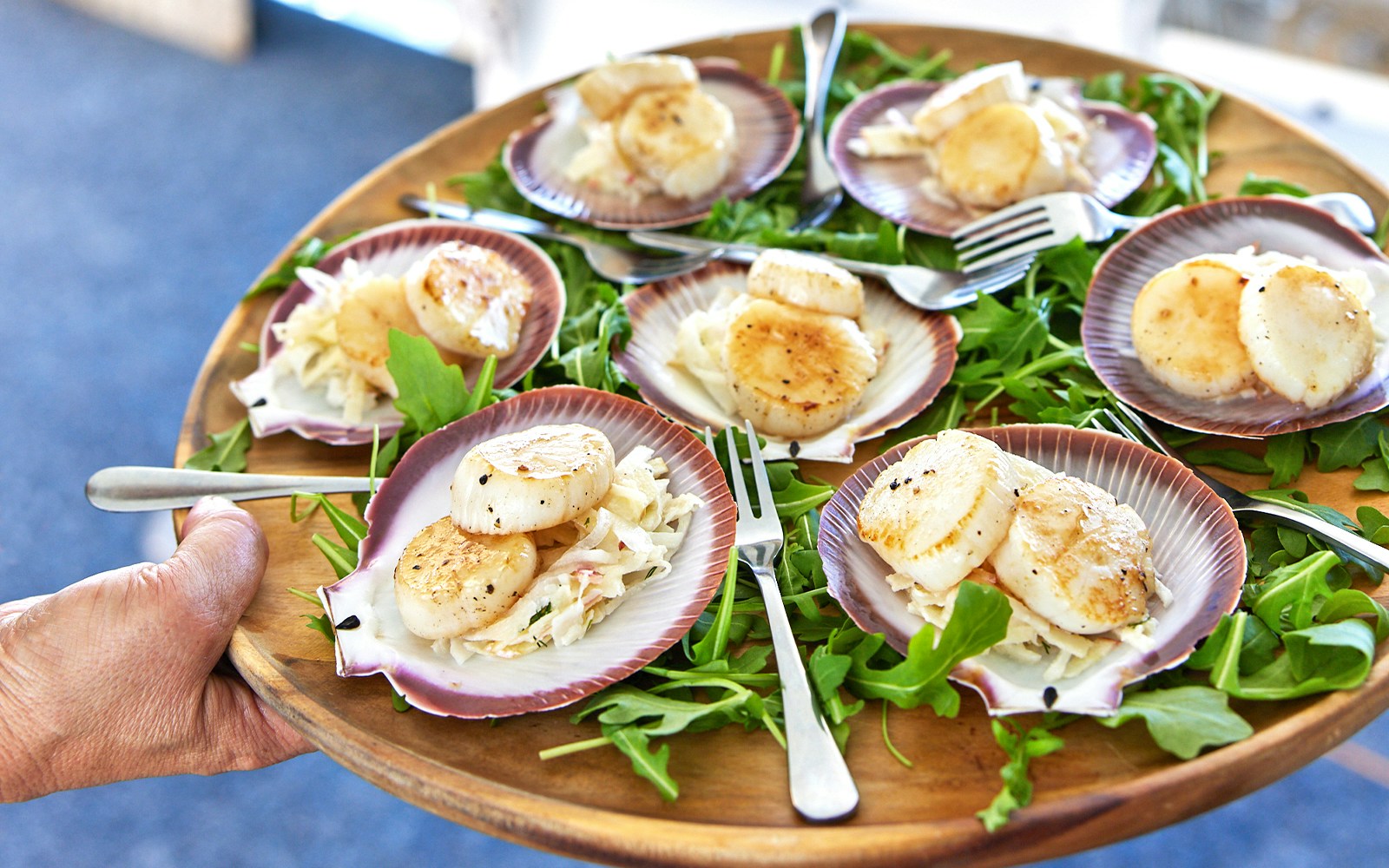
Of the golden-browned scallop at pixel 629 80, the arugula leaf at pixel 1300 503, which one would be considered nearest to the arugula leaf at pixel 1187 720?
the arugula leaf at pixel 1300 503

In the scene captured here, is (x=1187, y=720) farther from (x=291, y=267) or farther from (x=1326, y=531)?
(x=291, y=267)

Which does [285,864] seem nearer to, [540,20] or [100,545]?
[100,545]

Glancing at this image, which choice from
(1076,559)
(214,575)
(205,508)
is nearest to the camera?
(1076,559)

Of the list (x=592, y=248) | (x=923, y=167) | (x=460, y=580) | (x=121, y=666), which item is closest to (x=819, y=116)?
(x=923, y=167)

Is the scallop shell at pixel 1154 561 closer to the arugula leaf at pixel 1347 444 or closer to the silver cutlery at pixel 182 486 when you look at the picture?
the arugula leaf at pixel 1347 444

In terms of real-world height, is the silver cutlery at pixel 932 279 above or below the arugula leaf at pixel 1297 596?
above

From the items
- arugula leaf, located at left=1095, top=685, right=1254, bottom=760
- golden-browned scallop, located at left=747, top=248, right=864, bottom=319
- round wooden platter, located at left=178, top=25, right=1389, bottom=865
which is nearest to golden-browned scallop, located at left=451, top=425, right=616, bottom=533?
round wooden platter, located at left=178, top=25, right=1389, bottom=865

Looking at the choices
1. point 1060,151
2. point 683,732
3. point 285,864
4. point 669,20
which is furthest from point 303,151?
point 683,732
